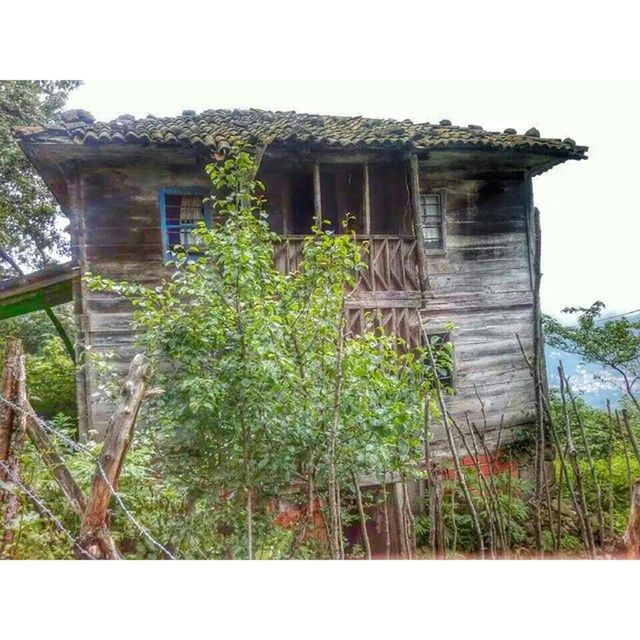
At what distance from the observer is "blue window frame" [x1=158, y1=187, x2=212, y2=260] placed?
9.29ft

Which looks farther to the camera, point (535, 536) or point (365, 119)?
point (365, 119)

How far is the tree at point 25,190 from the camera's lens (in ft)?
7.17

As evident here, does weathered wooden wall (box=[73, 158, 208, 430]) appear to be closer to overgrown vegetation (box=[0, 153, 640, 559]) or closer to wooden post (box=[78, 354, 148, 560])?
overgrown vegetation (box=[0, 153, 640, 559])

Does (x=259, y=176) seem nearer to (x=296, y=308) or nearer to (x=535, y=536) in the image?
(x=296, y=308)

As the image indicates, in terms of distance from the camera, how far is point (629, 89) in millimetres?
1849

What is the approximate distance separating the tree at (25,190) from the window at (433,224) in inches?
78.9

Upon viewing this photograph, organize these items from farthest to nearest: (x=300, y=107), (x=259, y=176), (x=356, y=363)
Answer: (x=259, y=176), (x=300, y=107), (x=356, y=363)

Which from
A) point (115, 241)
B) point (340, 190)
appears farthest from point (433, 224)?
point (115, 241)

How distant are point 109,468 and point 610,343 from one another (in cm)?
189

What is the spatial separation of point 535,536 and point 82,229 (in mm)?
2628

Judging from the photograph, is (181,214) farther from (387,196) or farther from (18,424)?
(18,424)

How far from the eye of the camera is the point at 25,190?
243 cm
